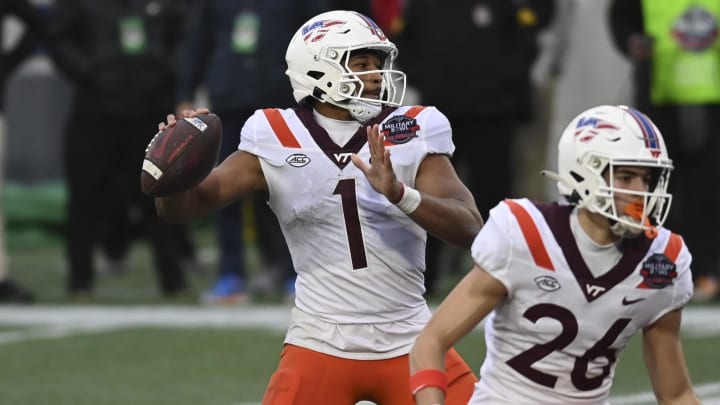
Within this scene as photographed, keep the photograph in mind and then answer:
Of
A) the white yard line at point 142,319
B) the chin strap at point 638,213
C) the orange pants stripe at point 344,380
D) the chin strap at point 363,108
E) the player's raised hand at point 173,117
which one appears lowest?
the white yard line at point 142,319

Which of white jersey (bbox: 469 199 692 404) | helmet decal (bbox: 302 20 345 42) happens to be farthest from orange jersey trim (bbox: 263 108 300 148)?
white jersey (bbox: 469 199 692 404)

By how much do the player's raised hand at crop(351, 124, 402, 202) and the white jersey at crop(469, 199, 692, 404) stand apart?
1.55 ft

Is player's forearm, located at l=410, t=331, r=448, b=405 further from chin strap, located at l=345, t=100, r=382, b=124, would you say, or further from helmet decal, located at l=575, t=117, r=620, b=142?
chin strap, located at l=345, t=100, r=382, b=124

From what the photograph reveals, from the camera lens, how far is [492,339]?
16.6 ft

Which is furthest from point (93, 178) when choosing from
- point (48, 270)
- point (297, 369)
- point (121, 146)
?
point (297, 369)

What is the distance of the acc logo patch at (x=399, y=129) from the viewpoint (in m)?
5.62

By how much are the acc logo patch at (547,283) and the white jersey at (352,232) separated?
0.89 m

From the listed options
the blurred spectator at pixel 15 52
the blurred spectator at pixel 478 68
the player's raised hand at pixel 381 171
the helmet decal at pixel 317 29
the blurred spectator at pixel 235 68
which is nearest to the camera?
the player's raised hand at pixel 381 171

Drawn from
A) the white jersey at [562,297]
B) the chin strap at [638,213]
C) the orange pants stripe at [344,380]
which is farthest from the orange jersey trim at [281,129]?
the chin strap at [638,213]

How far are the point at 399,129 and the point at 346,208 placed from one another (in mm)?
291

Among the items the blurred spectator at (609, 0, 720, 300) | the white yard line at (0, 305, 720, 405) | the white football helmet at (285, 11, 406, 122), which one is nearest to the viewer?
the white football helmet at (285, 11, 406, 122)

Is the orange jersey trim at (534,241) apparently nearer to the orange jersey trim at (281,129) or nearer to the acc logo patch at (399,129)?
the acc logo patch at (399,129)

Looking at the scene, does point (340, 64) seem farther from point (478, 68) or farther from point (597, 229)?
point (478, 68)

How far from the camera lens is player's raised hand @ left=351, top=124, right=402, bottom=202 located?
5293 millimetres
